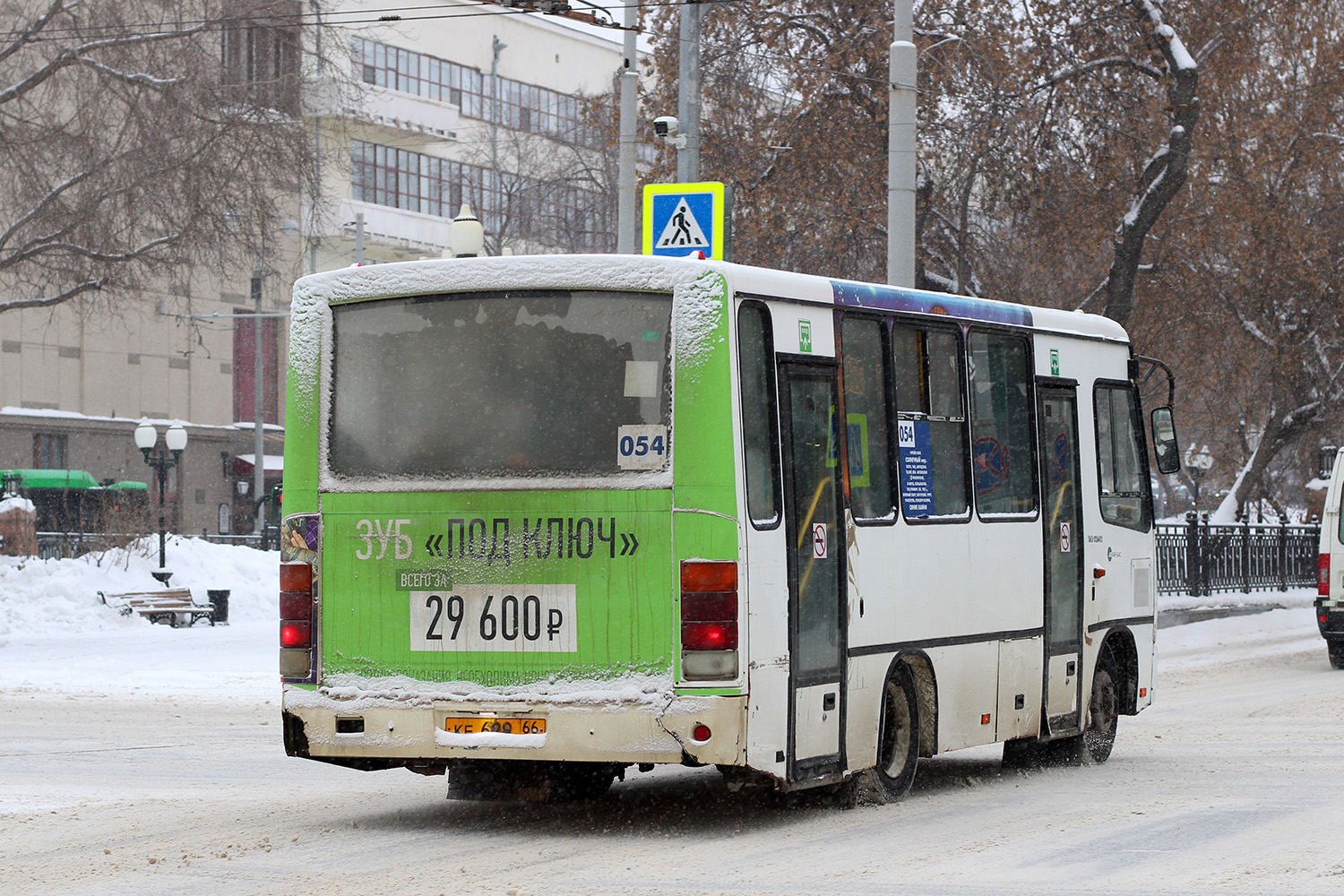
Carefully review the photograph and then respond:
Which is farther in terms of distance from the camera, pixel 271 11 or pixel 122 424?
pixel 122 424

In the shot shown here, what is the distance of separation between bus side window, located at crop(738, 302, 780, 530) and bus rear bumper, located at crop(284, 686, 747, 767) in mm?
917

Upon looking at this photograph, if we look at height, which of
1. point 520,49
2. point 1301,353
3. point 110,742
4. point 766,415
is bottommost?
point 110,742

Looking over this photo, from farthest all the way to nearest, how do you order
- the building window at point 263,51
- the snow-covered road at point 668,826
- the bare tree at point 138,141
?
1. the building window at point 263,51
2. the bare tree at point 138,141
3. the snow-covered road at point 668,826

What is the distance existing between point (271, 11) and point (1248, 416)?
1107 inches

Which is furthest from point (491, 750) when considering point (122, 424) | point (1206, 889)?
point (122, 424)

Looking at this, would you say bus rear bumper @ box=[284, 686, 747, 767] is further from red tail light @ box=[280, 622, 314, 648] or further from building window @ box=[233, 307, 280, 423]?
building window @ box=[233, 307, 280, 423]

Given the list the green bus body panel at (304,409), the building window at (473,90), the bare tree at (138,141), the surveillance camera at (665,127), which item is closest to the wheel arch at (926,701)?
the green bus body panel at (304,409)

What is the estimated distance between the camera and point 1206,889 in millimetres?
7637

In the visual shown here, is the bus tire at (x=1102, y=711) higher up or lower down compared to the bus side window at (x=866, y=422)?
lower down

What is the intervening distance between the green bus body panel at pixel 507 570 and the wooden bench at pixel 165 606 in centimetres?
1881

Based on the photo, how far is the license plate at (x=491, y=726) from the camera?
895 cm

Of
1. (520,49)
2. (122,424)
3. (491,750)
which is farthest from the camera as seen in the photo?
(520,49)

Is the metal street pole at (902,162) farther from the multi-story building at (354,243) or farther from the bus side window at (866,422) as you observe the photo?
the multi-story building at (354,243)

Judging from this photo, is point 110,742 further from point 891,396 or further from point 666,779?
point 891,396
